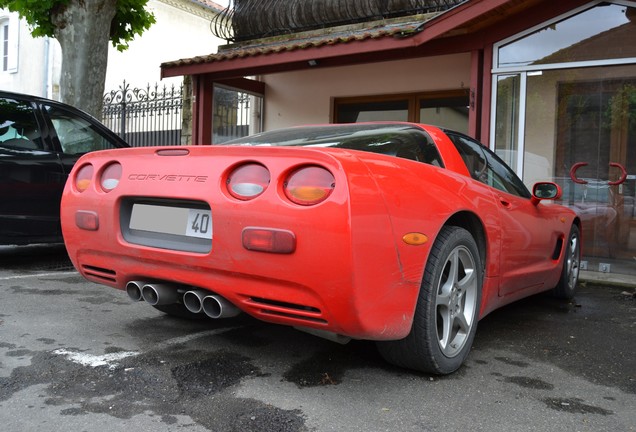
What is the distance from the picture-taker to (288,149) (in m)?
2.43

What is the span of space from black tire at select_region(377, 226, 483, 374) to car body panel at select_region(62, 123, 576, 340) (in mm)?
Result: 115

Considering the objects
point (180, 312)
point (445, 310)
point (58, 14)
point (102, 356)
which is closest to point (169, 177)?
point (102, 356)

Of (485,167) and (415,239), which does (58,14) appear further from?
(415,239)

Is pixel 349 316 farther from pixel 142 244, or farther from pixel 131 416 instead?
pixel 142 244

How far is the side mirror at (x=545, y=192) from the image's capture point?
13.0 feet

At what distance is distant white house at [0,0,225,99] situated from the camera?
16797mm

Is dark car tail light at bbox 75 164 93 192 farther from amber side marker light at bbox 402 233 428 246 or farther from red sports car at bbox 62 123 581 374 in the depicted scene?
amber side marker light at bbox 402 233 428 246

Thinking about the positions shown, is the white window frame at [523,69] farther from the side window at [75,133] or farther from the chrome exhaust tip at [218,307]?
the chrome exhaust tip at [218,307]

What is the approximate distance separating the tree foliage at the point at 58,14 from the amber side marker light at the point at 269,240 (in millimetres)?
7376

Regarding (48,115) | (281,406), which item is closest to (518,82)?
(48,115)

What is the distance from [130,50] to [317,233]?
61.1 feet

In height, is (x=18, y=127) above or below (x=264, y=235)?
above

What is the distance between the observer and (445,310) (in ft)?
9.16

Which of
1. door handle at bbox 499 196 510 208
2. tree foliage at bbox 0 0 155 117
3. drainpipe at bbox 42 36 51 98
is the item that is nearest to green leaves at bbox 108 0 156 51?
tree foliage at bbox 0 0 155 117
